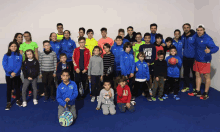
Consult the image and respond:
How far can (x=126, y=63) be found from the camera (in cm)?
346

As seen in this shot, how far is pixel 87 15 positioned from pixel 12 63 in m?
3.03

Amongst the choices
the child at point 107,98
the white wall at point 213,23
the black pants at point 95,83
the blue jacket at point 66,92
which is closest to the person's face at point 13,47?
the blue jacket at point 66,92

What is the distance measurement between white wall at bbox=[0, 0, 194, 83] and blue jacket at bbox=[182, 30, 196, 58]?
1456 millimetres

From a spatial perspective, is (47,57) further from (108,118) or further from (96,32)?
(96,32)

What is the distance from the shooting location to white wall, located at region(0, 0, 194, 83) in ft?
17.0

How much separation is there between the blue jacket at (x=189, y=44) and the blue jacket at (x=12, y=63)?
4207 mm

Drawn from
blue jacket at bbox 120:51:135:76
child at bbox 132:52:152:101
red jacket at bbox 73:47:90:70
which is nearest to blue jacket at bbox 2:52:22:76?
red jacket at bbox 73:47:90:70

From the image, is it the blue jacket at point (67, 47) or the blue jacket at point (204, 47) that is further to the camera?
the blue jacket at point (67, 47)

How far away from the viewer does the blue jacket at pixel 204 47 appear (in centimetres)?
352

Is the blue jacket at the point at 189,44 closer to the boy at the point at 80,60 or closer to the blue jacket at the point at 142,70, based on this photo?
the blue jacket at the point at 142,70

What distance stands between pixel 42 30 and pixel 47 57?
7.58ft

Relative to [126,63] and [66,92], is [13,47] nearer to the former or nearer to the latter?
[66,92]

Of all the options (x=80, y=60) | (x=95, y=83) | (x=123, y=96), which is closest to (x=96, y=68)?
(x=95, y=83)

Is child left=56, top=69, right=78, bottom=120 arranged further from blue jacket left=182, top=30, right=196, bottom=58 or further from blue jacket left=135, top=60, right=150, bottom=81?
blue jacket left=182, top=30, right=196, bottom=58
